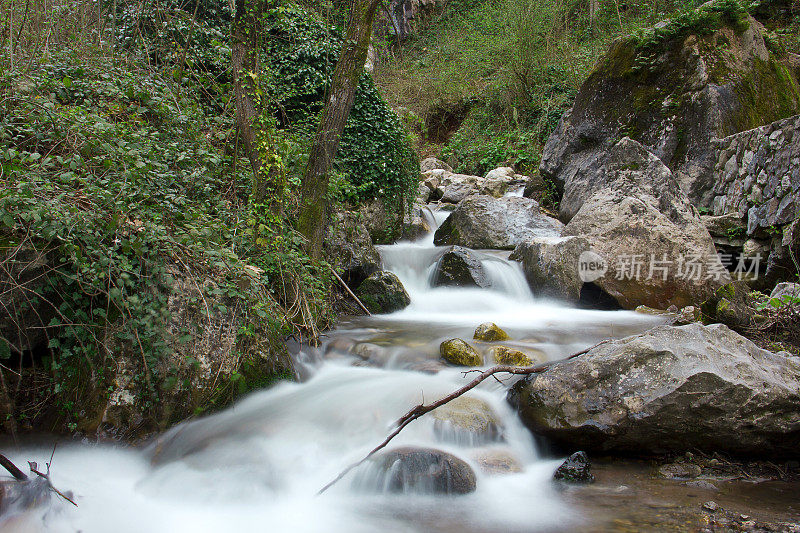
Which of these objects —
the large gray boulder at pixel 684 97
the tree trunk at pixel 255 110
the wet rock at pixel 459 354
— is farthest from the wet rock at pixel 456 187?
the wet rock at pixel 459 354

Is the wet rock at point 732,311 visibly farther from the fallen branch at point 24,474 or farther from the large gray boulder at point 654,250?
the fallen branch at point 24,474

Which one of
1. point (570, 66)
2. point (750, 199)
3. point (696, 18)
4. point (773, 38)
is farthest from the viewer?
point (570, 66)

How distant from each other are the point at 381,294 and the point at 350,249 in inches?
30.5

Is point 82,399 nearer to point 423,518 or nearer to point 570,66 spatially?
point 423,518

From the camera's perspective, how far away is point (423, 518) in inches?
118

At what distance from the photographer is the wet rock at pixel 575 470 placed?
10.9 ft

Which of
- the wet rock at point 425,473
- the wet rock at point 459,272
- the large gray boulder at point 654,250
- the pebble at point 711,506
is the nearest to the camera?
the pebble at point 711,506

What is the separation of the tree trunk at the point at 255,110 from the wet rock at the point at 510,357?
2.65m

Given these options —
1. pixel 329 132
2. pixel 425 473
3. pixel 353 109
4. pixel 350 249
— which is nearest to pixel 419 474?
pixel 425 473

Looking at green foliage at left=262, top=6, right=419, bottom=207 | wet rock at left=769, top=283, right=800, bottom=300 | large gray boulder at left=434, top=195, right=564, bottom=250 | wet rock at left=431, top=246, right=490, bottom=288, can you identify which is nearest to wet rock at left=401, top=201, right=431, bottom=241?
large gray boulder at left=434, top=195, right=564, bottom=250

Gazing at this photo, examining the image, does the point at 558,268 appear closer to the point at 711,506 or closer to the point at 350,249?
the point at 350,249

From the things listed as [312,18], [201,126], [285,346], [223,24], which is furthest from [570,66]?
[285,346]

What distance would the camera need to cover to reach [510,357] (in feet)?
15.8

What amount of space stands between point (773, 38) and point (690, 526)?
41.5 feet
